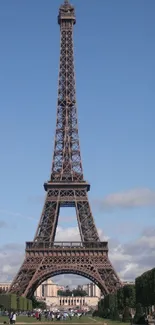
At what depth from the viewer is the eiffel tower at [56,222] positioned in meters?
95.1

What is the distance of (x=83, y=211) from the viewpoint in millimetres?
101125

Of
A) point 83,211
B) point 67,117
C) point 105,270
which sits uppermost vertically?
point 67,117

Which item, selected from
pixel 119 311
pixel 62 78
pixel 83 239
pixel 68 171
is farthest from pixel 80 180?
pixel 119 311

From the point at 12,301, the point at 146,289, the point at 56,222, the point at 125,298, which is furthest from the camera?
the point at 56,222

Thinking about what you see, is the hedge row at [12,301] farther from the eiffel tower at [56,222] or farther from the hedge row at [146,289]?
the hedge row at [146,289]

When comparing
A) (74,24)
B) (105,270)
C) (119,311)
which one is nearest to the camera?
(119,311)

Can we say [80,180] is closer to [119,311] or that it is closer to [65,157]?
[65,157]

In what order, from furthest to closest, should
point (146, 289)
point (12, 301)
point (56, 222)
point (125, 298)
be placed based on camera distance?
point (56, 222), point (12, 301), point (125, 298), point (146, 289)

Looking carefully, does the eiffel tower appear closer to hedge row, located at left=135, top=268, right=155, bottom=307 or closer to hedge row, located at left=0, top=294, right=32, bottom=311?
hedge row, located at left=0, top=294, right=32, bottom=311

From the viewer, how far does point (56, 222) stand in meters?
102

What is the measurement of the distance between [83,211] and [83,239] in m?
4.73

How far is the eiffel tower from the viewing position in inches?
3745

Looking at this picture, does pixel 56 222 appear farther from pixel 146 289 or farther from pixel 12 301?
pixel 146 289

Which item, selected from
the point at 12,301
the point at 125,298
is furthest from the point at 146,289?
the point at 12,301
